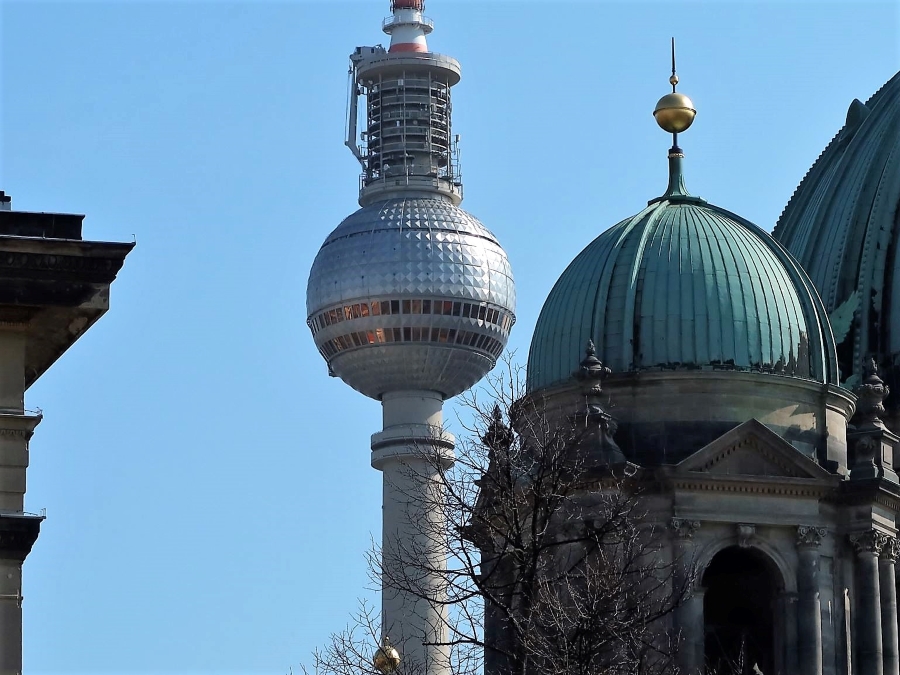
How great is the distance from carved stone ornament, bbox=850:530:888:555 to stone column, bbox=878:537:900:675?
488 millimetres

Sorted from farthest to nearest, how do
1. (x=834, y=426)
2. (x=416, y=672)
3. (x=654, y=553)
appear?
(x=834, y=426), (x=654, y=553), (x=416, y=672)

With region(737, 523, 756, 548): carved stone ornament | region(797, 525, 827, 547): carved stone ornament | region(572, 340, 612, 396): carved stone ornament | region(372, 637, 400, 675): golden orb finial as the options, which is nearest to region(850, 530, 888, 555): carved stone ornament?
region(797, 525, 827, 547): carved stone ornament

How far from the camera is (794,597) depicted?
94.2 m

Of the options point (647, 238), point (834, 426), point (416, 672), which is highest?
point (647, 238)

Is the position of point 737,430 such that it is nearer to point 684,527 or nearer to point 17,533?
point 684,527

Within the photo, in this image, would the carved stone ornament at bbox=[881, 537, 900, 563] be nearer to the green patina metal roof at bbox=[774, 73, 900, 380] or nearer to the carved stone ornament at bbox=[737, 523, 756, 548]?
the carved stone ornament at bbox=[737, 523, 756, 548]

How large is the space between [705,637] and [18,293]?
34842 millimetres

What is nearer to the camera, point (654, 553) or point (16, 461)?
point (16, 461)

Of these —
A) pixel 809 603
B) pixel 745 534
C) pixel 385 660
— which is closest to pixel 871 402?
pixel 809 603

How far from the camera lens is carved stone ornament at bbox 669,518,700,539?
9244 centimetres

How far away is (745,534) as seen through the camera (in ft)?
307

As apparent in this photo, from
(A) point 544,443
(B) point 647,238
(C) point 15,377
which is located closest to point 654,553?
(B) point 647,238

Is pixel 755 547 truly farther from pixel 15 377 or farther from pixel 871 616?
pixel 15 377

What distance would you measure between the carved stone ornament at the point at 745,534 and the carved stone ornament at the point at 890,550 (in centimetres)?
498
